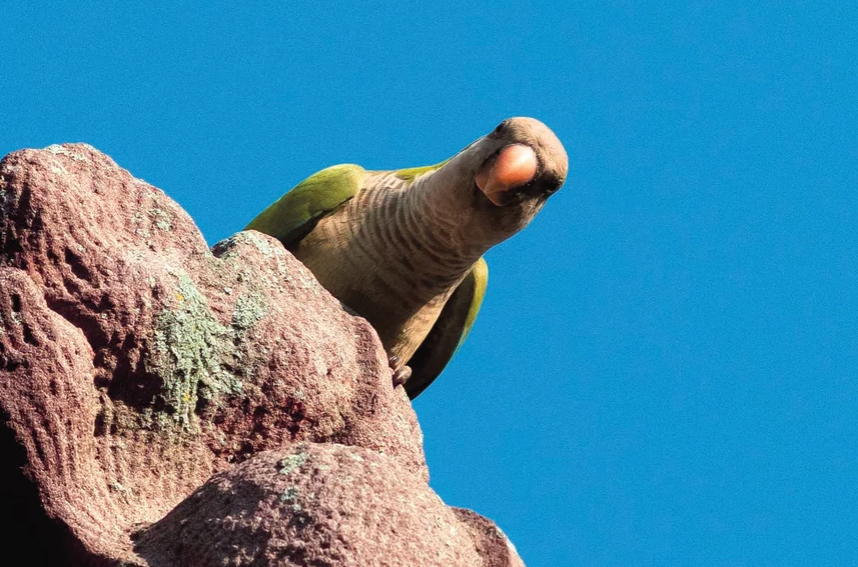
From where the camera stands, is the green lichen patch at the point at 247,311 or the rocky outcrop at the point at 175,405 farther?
the green lichen patch at the point at 247,311

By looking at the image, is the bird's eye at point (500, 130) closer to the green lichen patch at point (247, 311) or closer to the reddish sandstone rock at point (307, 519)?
the green lichen patch at point (247, 311)

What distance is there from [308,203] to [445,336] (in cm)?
102

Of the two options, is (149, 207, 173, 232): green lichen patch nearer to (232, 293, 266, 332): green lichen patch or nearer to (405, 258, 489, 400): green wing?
(232, 293, 266, 332): green lichen patch

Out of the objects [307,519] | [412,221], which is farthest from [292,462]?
[412,221]

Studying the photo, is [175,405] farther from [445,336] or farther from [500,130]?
[445,336]

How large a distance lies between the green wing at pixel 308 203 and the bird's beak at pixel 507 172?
844 mm

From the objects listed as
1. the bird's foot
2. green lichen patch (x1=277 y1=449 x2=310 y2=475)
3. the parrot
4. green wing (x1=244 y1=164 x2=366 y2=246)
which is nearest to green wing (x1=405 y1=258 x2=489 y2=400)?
the parrot

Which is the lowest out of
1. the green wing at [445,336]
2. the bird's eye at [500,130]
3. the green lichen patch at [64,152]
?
the green lichen patch at [64,152]

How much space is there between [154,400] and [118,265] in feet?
1.24

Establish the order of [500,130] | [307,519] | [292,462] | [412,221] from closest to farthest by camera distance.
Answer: [307,519] → [292,462] → [500,130] → [412,221]

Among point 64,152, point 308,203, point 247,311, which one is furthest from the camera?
point 308,203

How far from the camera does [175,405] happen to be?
3.33 m

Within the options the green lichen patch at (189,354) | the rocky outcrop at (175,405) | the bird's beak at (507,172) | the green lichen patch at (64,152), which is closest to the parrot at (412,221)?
the bird's beak at (507,172)

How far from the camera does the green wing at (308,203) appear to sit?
5.61 metres
